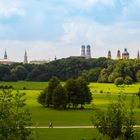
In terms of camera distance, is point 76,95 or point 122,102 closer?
point 122,102

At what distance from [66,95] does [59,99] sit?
6.11 ft

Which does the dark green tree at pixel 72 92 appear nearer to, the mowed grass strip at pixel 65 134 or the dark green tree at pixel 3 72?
the mowed grass strip at pixel 65 134

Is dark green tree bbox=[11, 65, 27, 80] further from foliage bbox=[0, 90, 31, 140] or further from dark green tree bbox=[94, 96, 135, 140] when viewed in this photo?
foliage bbox=[0, 90, 31, 140]

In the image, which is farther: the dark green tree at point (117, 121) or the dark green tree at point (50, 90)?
the dark green tree at point (50, 90)

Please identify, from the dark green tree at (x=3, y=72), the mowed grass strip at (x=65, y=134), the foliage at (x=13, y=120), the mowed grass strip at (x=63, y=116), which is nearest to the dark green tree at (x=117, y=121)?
the foliage at (x=13, y=120)

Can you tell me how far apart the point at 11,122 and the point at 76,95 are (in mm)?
67158

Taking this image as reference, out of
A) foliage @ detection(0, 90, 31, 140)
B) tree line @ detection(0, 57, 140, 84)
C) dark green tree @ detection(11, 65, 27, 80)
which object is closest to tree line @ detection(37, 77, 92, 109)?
foliage @ detection(0, 90, 31, 140)

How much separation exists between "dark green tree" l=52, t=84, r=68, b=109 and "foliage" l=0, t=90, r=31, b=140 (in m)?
61.6

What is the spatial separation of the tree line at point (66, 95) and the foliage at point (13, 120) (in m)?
61.8

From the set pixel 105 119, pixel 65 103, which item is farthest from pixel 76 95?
pixel 105 119

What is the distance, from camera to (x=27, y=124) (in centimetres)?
1642

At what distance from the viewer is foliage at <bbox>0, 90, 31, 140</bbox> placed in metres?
15.7

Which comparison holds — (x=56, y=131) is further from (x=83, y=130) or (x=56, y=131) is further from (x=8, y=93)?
(x=8, y=93)

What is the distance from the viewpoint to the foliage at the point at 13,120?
617 inches
